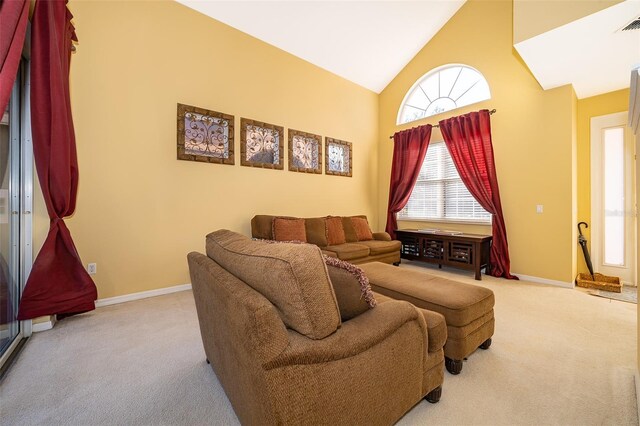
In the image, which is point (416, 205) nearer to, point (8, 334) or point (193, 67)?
point (193, 67)

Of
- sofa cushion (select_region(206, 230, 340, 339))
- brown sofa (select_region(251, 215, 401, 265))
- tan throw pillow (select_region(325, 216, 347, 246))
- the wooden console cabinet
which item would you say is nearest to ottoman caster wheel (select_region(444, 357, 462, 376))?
sofa cushion (select_region(206, 230, 340, 339))

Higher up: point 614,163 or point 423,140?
point 423,140

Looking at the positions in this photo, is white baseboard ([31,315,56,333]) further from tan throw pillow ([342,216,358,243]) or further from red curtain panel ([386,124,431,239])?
red curtain panel ([386,124,431,239])

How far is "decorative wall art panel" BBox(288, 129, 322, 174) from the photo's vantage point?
429cm

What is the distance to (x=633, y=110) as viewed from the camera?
1.24 meters

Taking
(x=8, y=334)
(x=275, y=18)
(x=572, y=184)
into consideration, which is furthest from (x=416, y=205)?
(x=8, y=334)

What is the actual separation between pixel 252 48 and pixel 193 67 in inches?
38.5

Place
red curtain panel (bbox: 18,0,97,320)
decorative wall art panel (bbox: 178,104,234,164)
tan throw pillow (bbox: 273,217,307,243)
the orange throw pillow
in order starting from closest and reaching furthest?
red curtain panel (bbox: 18,0,97,320) → decorative wall art panel (bbox: 178,104,234,164) → tan throw pillow (bbox: 273,217,307,243) → the orange throw pillow

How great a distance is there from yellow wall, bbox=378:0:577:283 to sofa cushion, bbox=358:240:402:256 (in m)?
1.65

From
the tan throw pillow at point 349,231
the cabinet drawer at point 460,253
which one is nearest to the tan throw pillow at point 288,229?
the tan throw pillow at point 349,231

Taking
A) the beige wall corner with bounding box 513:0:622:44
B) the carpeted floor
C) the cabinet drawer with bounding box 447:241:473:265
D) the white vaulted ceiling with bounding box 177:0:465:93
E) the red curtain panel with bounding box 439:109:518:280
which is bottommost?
the carpeted floor

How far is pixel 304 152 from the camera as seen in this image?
14.6 ft

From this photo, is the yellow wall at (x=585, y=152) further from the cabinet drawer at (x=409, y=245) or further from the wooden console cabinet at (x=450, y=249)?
the cabinet drawer at (x=409, y=245)

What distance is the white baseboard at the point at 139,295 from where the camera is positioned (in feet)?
9.25
